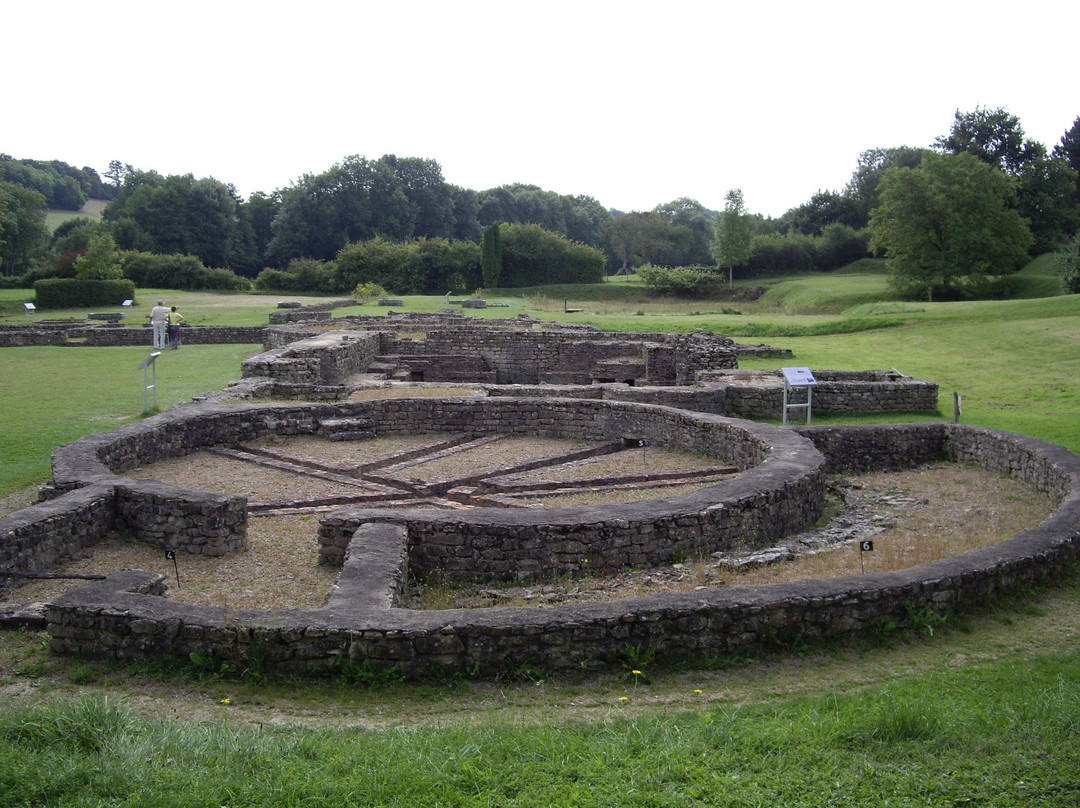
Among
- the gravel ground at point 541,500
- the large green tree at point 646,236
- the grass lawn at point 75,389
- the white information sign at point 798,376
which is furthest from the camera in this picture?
the large green tree at point 646,236

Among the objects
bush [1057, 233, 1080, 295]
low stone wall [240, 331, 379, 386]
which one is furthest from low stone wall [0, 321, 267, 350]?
bush [1057, 233, 1080, 295]

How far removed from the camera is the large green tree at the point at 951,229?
4197 centimetres

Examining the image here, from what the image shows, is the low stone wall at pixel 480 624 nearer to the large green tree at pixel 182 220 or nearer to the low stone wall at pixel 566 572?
the low stone wall at pixel 566 572

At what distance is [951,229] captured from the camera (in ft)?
139

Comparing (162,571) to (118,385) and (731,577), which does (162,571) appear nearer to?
(731,577)

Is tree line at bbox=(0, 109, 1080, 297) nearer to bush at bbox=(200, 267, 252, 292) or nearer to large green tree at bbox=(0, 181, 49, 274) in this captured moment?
large green tree at bbox=(0, 181, 49, 274)

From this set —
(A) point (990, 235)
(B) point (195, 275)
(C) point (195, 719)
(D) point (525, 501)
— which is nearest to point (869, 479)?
(D) point (525, 501)

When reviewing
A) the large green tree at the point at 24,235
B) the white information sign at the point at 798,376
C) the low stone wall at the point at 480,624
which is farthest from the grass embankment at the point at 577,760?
the large green tree at the point at 24,235

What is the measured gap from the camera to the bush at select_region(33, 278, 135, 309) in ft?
140

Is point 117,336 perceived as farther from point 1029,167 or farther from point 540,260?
point 1029,167

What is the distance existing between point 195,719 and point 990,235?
44.4 metres

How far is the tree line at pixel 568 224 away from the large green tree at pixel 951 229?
2.7 inches

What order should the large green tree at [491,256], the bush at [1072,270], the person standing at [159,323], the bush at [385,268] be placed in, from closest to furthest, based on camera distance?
the person standing at [159,323] < the bush at [1072,270] < the bush at [385,268] < the large green tree at [491,256]

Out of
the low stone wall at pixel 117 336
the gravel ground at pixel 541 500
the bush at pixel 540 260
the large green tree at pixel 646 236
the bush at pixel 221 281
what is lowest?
the gravel ground at pixel 541 500
